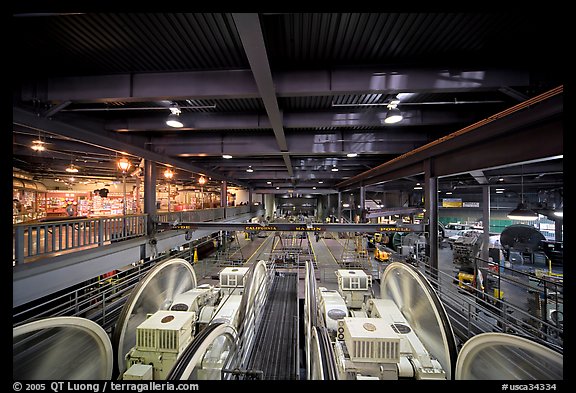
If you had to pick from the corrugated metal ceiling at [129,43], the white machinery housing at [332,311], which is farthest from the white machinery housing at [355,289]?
the corrugated metal ceiling at [129,43]

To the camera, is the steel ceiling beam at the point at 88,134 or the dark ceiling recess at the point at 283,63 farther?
the steel ceiling beam at the point at 88,134

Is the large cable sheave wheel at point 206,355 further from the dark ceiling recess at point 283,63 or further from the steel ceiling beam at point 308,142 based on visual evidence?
the steel ceiling beam at point 308,142

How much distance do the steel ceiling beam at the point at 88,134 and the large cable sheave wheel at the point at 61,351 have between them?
333 cm

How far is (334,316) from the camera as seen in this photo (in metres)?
4.00

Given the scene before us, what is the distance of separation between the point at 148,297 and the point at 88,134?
385cm

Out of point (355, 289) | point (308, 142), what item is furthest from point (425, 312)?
point (308, 142)

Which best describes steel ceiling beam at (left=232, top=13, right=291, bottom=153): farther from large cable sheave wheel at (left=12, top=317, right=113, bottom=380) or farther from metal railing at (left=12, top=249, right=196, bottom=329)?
large cable sheave wheel at (left=12, top=317, right=113, bottom=380)

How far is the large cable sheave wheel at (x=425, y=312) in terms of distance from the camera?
2.97 metres

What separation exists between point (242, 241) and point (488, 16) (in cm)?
1911

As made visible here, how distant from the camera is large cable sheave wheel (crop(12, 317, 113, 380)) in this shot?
94.5 inches

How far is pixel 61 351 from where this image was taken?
268cm

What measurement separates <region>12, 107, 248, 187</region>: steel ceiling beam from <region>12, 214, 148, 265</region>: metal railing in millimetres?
1757

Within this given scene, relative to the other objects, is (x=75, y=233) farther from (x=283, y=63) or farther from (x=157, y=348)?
(x=283, y=63)

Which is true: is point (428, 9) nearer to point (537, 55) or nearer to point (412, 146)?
point (537, 55)
